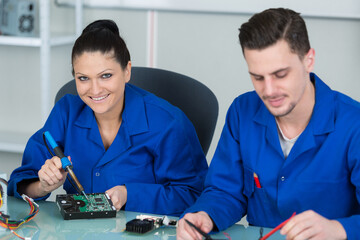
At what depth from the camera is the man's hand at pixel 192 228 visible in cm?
127

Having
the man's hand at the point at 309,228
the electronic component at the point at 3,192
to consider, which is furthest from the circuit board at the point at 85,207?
the man's hand at the point at 309,228

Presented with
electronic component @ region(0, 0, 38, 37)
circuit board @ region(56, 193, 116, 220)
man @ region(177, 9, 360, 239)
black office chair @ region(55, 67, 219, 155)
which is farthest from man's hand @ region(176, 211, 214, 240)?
electronic component @ region(0, 0, 38, 37)

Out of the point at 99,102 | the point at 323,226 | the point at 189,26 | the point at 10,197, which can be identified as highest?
the point at 189,26

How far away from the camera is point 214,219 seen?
1382 mm

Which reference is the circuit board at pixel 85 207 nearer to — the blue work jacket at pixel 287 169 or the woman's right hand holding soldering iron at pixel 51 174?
the woman's right hand holding soldering iron at pixel 51 174

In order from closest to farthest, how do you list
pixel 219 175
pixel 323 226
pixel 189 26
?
pixel 323 226 → pixel 219 175 → pixel 189 26

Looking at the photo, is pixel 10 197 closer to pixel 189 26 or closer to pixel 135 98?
pixel 135 98

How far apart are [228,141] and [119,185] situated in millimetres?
353

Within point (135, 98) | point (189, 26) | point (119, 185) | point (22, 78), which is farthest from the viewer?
point (22, 78)

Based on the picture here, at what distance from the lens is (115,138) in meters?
1.78

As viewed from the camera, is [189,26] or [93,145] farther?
[189,26]

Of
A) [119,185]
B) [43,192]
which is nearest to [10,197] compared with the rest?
[43,192]

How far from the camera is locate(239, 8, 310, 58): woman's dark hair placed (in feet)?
4.45

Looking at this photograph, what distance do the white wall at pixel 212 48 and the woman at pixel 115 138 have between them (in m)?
1.11
